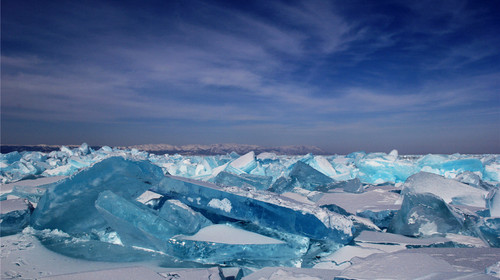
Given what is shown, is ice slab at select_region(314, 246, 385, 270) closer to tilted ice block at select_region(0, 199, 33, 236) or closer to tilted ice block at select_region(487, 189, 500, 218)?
tilted ice block at select_region(487, 189, 500, 218)

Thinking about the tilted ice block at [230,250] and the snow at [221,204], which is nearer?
the tilted ice block at [230,250]

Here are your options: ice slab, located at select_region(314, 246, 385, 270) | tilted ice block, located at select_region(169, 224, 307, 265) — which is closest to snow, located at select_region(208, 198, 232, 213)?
tilted ice block, located at select_region(169, 224, 307, 265)

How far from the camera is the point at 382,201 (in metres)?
2.59

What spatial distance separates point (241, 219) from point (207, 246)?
1.06 ft

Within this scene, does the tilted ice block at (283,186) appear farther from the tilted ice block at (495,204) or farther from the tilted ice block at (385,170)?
the tilted ice block at (385,170)

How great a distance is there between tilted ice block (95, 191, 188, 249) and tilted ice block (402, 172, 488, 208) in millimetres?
2114

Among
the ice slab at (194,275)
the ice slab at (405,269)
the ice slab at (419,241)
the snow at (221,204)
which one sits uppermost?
the snow at (221,204)

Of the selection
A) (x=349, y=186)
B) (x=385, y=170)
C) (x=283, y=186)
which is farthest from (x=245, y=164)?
(x=385, y=170)

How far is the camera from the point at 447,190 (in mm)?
2670

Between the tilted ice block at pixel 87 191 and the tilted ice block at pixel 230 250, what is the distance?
1.81 feet

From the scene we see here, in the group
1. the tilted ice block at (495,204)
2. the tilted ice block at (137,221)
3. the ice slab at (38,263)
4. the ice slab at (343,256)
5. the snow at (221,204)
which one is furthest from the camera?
the tilted ice block at (495,204)

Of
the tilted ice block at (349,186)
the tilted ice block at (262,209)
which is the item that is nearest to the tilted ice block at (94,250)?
the tilted ice block at (262,209)

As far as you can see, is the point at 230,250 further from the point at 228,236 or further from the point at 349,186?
the point at 349,186

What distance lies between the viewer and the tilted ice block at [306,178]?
3.56 metres
